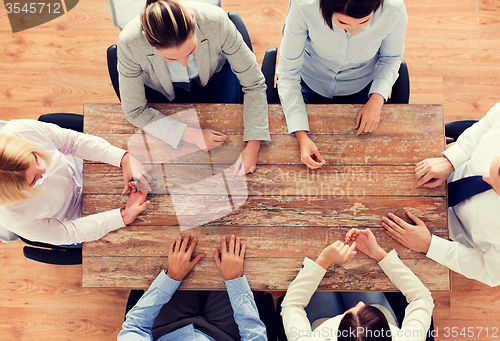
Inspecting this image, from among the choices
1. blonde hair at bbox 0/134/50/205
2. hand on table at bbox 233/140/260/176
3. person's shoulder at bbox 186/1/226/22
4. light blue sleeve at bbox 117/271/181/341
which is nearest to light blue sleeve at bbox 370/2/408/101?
hand on table at bbox 233/140/260/176

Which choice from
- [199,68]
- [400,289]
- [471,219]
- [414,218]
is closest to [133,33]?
[199,68]

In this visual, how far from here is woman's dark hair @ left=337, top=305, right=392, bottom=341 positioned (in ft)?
3.90

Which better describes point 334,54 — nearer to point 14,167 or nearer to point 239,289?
point 239,289

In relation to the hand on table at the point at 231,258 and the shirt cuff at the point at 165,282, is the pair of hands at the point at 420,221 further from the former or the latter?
the shirt cuff at the point at 165,282

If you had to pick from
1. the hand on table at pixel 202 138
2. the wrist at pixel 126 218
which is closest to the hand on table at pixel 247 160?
the hand on table at pixel 202 138

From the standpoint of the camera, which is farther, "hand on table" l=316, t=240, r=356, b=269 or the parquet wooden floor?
the parquet wooden floor

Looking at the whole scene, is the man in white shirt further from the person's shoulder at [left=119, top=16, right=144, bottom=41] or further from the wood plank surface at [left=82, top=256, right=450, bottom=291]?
the person's shoulder at [left=119, top=16, right=144, bottom=41]

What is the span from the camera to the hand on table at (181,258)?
1.33m

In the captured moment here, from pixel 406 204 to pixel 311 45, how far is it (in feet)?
2.83

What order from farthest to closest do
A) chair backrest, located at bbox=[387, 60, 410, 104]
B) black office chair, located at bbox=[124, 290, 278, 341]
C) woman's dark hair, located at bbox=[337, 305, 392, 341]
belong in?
chair backrest, located at bbox=[387, 60, 410, 104], black office chair, located at bbox=[124, 290, 278, 341], woman's dark hair, located at bbox=[337, 305, 392, 341]

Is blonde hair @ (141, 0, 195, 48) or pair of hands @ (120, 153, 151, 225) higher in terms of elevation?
blonde hair @ (141, 0, 195, 48)

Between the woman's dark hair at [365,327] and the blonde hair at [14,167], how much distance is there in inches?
54.1

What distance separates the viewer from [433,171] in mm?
1364

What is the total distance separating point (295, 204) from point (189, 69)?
84 cm
